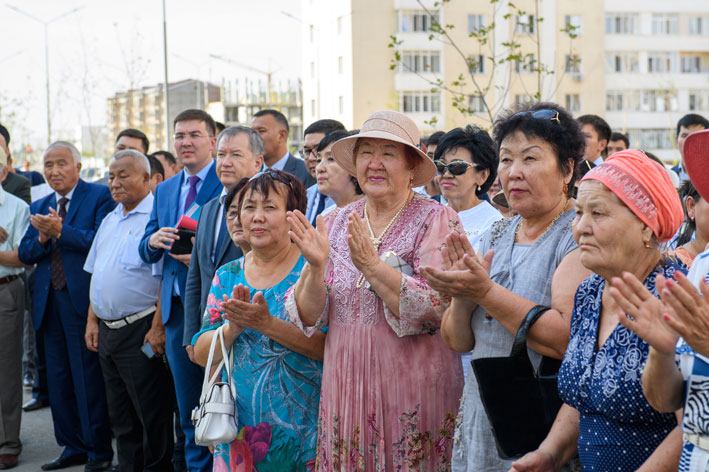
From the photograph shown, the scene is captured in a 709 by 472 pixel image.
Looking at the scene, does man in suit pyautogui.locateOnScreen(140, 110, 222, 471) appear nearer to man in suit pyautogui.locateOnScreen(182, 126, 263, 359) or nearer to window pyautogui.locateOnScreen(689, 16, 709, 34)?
man in suit pyautogui.locateOnScreen(182, 126, 263, 359)

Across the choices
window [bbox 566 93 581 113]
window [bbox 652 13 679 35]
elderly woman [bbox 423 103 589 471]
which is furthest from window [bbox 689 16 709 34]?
elderly woman [bbox 423 103 589 471]

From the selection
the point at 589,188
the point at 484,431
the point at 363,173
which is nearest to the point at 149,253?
the point at 363,173

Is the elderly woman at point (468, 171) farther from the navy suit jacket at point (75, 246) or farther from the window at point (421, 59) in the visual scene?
the window at point (421, 59)

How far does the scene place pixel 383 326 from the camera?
3.66 meters

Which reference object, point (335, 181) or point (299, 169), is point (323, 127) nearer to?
point (299, 169)

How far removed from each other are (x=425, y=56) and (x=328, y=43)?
29.7 feet

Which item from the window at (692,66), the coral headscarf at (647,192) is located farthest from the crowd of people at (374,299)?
the window at (692,66)

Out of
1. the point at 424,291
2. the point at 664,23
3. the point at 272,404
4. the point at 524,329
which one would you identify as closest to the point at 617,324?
the point at 524,329

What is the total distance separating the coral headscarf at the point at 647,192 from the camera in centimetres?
264

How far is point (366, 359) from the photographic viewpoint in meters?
3.63

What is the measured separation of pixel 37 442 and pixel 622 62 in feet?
153

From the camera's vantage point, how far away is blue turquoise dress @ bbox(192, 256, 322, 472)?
3.97 meters

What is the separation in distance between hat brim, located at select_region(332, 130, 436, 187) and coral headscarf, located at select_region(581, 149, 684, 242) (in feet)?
4.20

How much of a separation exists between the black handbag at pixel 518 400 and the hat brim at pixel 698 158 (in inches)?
27.5
